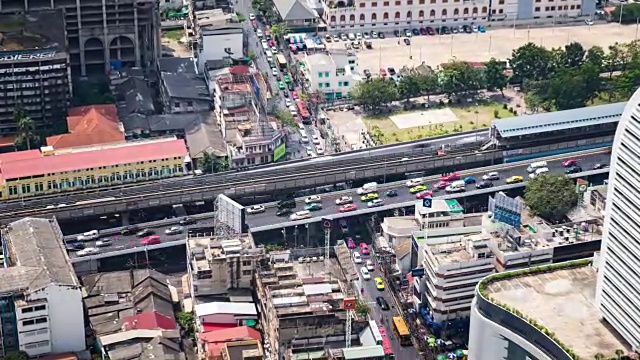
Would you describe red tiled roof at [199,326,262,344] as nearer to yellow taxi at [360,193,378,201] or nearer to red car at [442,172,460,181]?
yellow taxi at [360,193,378,201]

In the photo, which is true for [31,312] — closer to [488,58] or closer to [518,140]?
[518,140]

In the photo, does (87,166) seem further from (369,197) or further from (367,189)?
(369,197)

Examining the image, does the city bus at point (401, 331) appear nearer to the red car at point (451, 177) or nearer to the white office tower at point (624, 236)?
the white office tower at point (624, 236)

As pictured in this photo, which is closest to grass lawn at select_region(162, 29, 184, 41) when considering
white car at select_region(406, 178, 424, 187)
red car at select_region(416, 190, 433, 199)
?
white car at select_region(406, 178, 424, 187)

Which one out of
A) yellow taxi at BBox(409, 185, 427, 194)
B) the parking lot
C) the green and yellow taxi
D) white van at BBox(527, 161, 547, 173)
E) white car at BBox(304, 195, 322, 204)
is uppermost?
the parking lot

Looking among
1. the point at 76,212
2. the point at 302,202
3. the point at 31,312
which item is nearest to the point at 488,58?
the point at 302,202

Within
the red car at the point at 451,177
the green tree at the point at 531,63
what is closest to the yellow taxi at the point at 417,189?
the red car at the point at 451,177
